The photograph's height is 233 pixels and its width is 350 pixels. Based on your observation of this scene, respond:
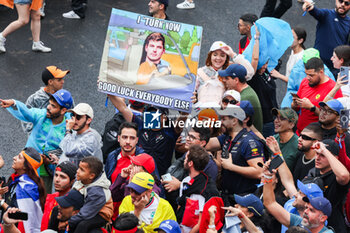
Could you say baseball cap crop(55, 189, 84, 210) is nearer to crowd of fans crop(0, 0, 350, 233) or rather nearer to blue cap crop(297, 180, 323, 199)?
crowd of fans crop(0, 0, 350, 233)

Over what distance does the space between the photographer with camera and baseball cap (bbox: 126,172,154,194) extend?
102 centimetres

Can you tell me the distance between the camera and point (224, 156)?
649cm

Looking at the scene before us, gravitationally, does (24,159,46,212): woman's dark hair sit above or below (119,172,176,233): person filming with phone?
below

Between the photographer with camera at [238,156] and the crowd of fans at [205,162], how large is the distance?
11mm

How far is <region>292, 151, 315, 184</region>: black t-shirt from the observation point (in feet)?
20.2

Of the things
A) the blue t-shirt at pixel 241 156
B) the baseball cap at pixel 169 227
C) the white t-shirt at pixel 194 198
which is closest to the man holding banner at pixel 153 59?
the blue t-shirt at pixel 241 156

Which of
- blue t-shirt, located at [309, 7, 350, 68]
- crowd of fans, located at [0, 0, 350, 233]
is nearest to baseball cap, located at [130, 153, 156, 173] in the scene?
crowd of fans, located at [0, 0, 350, 233]

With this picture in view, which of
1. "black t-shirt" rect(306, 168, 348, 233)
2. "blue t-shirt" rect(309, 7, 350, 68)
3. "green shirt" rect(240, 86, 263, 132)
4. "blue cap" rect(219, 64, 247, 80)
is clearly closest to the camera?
"black t-shirt" rect(306, 168, 348, 233)

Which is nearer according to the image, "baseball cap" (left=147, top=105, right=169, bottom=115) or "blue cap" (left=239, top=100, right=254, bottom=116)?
"blue cap" (left=239, top=100, right=254, bottom=116)

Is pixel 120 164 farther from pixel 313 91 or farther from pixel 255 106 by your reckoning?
pixel 313 91

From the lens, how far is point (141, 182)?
221 inches

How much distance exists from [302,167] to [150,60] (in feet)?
7.32

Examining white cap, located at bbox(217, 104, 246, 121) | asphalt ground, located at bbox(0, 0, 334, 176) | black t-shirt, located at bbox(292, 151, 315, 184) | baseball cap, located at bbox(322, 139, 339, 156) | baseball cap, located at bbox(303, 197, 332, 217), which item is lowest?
asphalt ground, located at bbox(0, 0, 334, 176)

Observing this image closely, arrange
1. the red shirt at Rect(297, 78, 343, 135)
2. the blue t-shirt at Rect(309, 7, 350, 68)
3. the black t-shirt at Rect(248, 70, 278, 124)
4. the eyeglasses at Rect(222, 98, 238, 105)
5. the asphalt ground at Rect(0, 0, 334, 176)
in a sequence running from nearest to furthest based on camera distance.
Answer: the eyeglasses at Rect(222, 98, 238, 105)
the red shirt at Rect(297, 78, 343, 135)
the black t-shirt at Rect(248, 70, 278, 124)
the blue t-shirt at Rect(309, 7, 350, 68)
the asphalt ground at Rect(0, 0, 334, 176)
